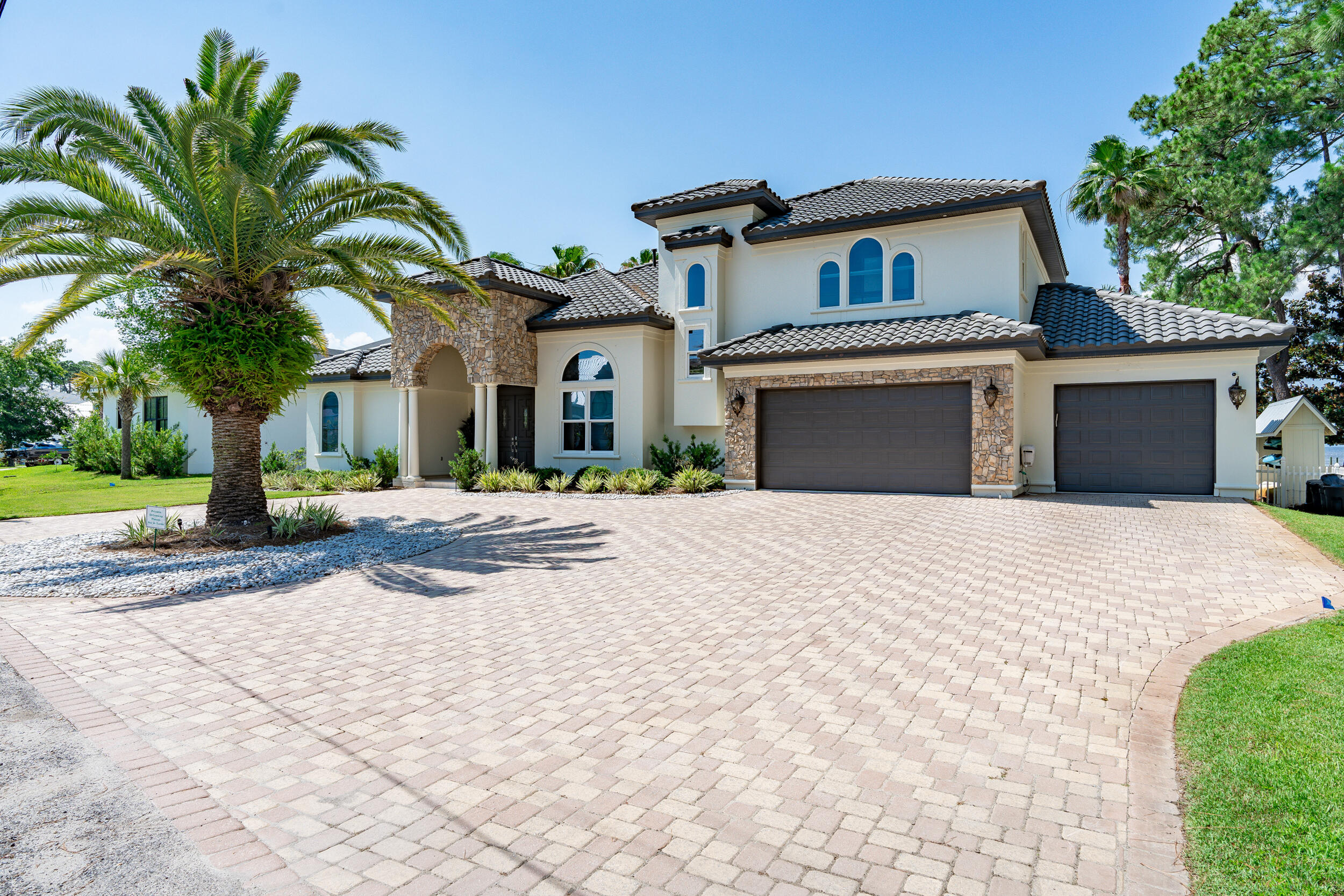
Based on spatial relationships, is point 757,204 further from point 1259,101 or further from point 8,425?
point 8,425

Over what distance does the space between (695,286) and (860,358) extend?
17.7ft

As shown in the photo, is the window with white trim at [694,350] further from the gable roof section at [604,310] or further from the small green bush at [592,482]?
the small green bush at [592,482]

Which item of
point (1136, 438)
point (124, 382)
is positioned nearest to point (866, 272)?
point (1136, 438)

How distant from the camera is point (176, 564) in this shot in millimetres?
9258

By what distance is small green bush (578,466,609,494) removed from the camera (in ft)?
58.4

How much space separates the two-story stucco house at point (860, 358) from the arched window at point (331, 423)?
438 cm

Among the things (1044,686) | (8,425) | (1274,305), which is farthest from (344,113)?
(8,425)

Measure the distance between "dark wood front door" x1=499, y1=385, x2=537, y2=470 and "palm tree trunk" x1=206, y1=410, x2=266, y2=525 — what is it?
968 centimetres

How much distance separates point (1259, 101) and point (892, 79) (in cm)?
1727

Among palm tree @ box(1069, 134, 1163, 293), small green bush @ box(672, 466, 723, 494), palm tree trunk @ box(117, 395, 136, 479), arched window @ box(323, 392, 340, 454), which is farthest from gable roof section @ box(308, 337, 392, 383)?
palm tree @ box(1069, 134, 1163, 293)

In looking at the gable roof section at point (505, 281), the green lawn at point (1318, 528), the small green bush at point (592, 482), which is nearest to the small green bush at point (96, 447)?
the gable roof section at point (505, 281)

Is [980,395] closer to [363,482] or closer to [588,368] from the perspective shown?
[588,368]

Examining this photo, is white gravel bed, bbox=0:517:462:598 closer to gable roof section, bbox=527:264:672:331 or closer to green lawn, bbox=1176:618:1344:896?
green lawn, bbox=1176:618:1344:896

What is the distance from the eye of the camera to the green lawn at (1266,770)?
8.77ft
